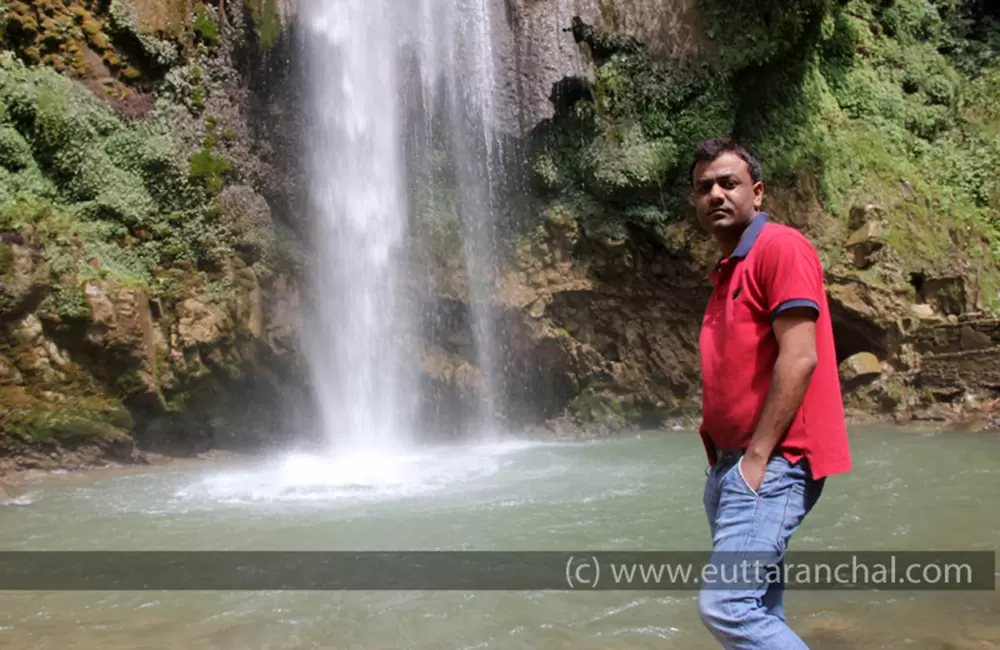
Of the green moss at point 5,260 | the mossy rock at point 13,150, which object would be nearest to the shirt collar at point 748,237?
the green moss at point 5,260

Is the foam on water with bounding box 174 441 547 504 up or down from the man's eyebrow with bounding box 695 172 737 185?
down

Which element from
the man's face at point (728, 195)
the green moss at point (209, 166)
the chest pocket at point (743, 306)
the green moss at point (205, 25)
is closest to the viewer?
the chest pocket at point (743, 306)

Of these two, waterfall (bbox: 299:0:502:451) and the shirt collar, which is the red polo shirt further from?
waterfall (bbox: 299:0:502:451)

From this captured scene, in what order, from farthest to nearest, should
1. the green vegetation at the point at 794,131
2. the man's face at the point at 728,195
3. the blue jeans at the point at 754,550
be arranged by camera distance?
the green vegetation at the point at 794,131 → the man's face at the point at 728,195 → the blue jeans at the point at 754,550

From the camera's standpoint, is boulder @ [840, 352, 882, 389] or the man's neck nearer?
the man's neck

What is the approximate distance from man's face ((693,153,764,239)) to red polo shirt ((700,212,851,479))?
9cm

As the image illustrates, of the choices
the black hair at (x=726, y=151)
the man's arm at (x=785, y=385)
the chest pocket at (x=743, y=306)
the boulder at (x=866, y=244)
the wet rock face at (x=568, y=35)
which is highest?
the wet rock face at (x=568, y=35)

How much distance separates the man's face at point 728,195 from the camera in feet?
8.52

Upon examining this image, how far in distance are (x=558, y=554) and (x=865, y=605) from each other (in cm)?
196

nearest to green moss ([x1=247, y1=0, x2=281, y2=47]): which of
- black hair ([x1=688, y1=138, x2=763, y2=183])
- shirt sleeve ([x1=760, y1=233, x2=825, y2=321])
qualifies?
black hair ([x1=688, y1=138, x2=763, y2=183])

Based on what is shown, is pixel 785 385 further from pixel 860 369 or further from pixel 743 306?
pixel 860 369

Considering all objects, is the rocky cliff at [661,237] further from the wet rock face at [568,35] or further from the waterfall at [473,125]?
the waterfall at [473,125]

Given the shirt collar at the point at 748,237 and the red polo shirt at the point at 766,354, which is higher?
the shirt collar at the point at 748,237

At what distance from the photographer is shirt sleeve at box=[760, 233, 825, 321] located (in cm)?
226
